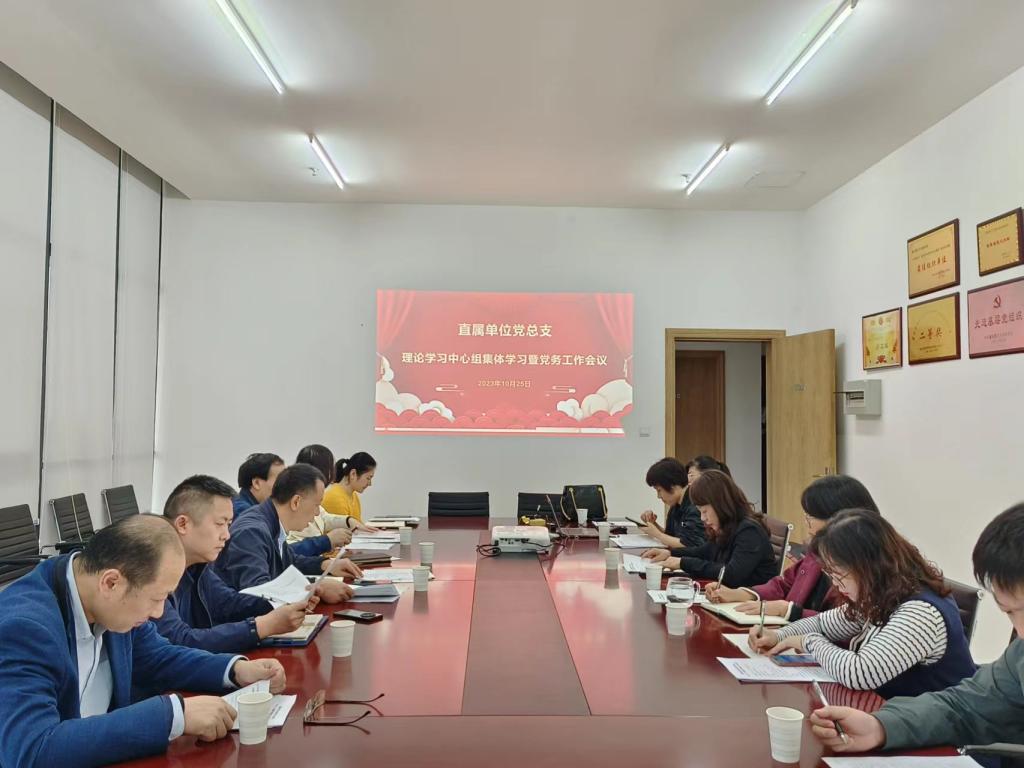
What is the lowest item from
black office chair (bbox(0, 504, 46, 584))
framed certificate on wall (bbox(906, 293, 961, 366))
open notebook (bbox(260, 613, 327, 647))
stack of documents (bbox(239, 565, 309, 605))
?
black office chair (bbox(0, 504, 46, 584))

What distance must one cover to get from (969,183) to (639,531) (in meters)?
2.82

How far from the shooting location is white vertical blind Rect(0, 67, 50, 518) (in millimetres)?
4355

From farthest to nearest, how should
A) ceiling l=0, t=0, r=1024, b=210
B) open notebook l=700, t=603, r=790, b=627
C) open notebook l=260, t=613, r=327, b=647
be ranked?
ceiling l=0, t=0, r=1024, b=210
open notebook l=700, t=603, r=790, b=627
open notebook l=260, t=613, r=327, b=647

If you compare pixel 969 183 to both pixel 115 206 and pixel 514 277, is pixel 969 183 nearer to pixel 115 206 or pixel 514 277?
pixel 514 277

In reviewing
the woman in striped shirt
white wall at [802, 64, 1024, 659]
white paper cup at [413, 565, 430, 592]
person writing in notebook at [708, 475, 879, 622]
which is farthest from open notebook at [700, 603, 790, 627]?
white wall at [802, 64, 1024, 659]

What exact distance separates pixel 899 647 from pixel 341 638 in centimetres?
140

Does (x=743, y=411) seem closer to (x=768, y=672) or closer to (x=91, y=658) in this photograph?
(x=768, y=672)

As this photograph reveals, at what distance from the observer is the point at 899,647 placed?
1.68 meters

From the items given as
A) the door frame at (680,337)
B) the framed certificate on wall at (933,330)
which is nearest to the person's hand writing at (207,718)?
A: the framed certificate on wall at (933,330)

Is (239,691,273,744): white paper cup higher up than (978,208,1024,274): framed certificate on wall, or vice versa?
(978,208,1024,274): framed certificate on wall

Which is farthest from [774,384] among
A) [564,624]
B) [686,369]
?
[564,624]

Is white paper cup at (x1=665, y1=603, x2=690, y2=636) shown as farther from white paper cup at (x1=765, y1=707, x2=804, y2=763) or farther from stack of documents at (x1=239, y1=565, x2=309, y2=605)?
stack of documents at (x1=239, y1=565, x2=309, y2=605)

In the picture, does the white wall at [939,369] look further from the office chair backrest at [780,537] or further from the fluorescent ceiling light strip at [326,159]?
the fluorescent ceiling light strip at [326,159]

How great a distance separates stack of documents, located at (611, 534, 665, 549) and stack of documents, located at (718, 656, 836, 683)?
1906 millimetres
